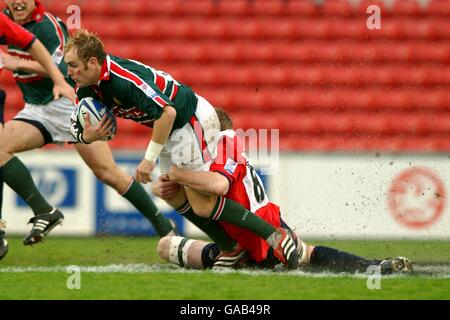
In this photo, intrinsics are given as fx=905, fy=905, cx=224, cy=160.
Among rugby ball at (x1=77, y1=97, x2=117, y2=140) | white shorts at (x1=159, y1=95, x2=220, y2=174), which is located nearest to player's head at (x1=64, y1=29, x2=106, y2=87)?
rugby ball at (x1=77, y1=97, x2=117, y2=140)

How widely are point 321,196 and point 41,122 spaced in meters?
Answer: 2.86

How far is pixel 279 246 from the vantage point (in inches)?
199

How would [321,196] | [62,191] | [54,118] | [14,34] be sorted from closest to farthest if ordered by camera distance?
[14,34]
[54,118]
[321,196]
[62,191]

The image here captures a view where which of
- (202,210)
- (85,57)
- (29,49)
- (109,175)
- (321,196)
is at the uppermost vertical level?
(29,49)

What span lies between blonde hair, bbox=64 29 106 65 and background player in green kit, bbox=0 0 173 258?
1295 mm

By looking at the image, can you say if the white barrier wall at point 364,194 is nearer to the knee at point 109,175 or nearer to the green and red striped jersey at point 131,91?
the knee at point 109,175

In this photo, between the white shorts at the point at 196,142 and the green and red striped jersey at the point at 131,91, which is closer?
the green and red striped jersey at the point at 131,91

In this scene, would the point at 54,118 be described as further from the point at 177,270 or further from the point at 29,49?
the point at 177,270

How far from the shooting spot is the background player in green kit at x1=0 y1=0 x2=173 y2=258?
6.08m

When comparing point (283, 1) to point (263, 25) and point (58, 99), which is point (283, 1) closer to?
point (263, 25)

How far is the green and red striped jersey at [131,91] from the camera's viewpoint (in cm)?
486

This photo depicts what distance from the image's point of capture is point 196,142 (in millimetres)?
5266

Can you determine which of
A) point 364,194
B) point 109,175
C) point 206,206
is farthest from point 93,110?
point 364,194

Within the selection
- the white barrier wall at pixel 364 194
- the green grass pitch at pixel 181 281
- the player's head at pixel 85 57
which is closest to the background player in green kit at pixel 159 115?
the player's head at pixel 85 57
